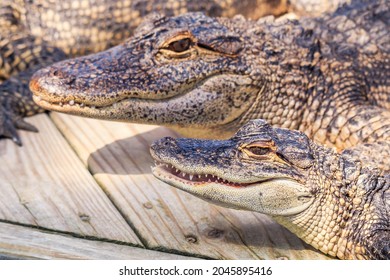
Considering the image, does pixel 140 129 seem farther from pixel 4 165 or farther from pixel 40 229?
pixel 40 229

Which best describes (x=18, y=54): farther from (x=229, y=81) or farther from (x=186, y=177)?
(x=186, y=177)

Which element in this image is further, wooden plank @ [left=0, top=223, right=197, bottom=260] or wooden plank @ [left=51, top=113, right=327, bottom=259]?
wooden plank @ [left=51, top=113, right=327, bottom=259]

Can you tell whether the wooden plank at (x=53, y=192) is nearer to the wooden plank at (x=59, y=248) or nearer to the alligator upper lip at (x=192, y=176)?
the wooden plank at (x=59, y=248)

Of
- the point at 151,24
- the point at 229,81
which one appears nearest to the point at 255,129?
the point at 229,81

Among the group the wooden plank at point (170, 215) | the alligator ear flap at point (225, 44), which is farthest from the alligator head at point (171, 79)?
the wooden plank at point (170, 215)

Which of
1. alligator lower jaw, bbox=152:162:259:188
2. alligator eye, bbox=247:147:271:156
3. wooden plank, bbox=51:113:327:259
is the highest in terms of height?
alligator eye, bbox=247:147:271:156

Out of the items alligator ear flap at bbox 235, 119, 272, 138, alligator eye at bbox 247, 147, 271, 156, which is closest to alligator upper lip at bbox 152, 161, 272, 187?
alligator eye at bbox 247, 147, 271, 156

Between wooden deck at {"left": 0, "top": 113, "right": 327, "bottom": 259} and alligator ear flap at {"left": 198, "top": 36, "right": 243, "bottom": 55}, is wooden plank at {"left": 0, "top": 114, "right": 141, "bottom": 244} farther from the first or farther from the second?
alligator ear flap at {"left": 198, "top": 36, "right": 243, "bottom": 55}
